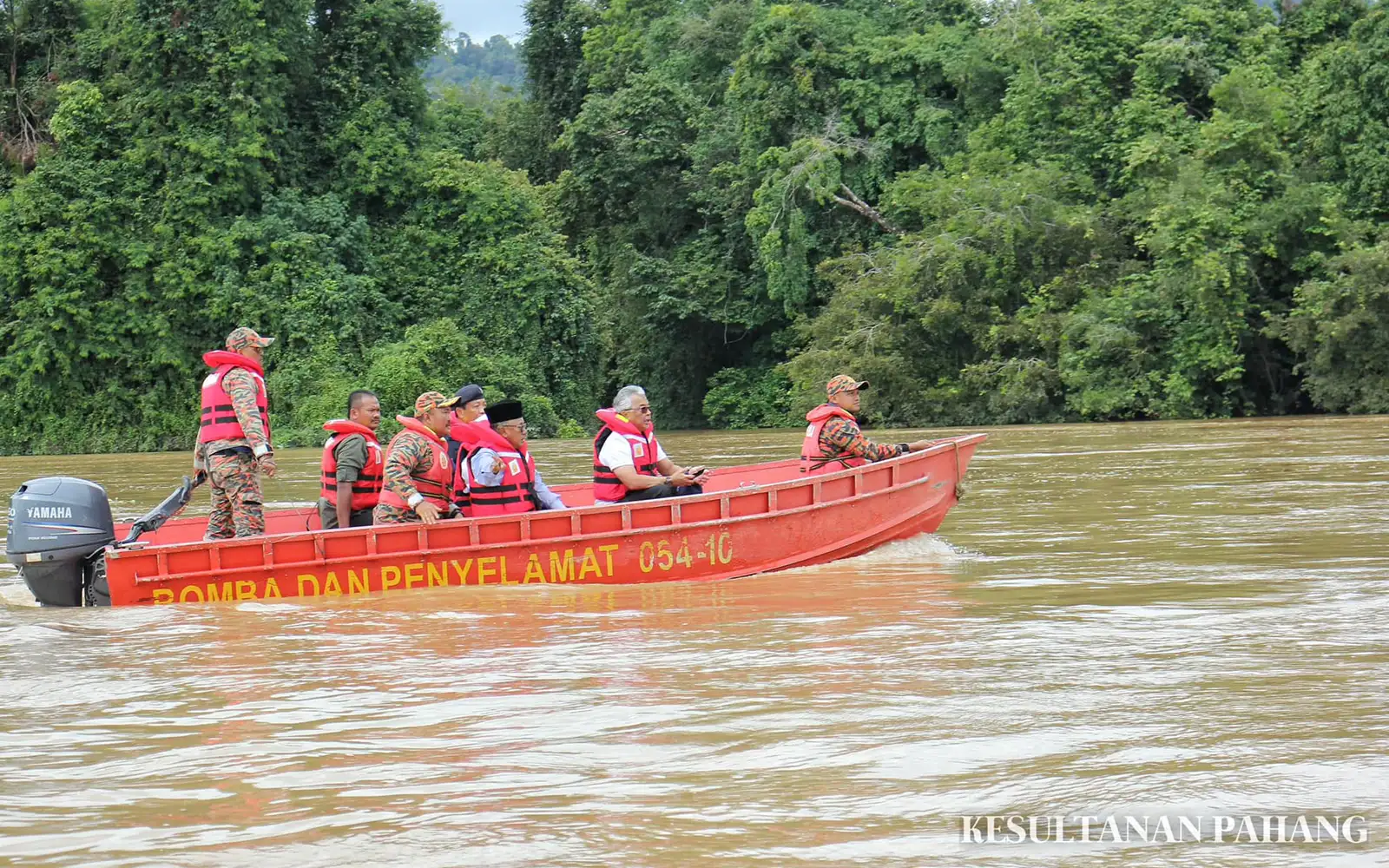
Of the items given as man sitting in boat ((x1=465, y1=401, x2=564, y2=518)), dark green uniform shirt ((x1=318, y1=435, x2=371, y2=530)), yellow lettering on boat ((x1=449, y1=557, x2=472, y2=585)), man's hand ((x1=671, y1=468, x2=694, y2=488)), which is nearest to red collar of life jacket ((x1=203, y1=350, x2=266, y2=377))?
dark green uniform shirt ((x1=318, y1=435, x2=371, y2=530))

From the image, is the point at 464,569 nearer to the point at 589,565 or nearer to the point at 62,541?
the point at 589,565

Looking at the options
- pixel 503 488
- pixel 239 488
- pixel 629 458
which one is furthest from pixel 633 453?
A: pixel 239 488

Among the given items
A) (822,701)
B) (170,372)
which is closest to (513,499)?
(822,701)

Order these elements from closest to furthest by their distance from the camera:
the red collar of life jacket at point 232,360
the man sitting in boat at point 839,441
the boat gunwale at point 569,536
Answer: the boat gunwale at point 569,536 < the red collar of life jacket at point 232,360 < the man sitting in boat at point 839,441

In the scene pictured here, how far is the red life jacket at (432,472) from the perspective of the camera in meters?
11.0

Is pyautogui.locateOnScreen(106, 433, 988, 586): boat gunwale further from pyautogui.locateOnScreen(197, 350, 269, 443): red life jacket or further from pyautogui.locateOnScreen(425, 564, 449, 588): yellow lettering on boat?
pyautogui.locateOnScreen(197, 350, 269, 443): red life jacket

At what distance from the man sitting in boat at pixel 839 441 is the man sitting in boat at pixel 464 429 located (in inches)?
103

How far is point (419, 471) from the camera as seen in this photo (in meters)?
11.1

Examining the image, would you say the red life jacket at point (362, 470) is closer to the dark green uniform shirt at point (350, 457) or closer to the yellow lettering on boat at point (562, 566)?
the dark green uniform shirt at point (350, 457)

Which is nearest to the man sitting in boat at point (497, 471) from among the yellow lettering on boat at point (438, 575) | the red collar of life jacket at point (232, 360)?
the yellow lettering on boat at point (438, 575)

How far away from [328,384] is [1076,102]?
1875cm

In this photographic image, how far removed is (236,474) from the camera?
428 inches

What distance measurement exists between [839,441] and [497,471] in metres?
2.73

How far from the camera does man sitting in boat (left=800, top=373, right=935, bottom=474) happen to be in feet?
39.8
